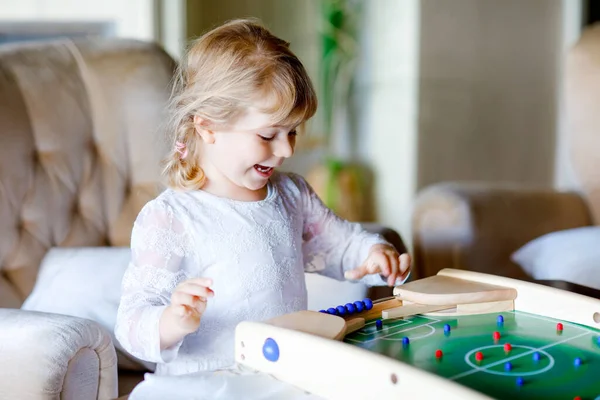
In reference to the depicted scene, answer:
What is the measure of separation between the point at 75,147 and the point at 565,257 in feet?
3.49

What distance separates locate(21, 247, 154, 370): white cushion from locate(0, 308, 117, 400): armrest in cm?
25

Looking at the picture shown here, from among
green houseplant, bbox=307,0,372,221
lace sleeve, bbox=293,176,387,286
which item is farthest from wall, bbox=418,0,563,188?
lace sleeve, bbox=293,176,387,286

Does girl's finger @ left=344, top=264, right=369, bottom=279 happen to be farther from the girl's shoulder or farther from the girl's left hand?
the girl's shoulder

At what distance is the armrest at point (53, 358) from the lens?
1.03 m

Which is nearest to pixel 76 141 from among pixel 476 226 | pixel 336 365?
pixel 476 226

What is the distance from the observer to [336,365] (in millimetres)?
812

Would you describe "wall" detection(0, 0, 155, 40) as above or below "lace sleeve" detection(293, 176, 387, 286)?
above

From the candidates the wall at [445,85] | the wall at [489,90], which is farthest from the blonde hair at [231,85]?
the wall at [489,90]

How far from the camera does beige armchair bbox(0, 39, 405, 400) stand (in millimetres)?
1546

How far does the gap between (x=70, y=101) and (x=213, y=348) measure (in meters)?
0.77

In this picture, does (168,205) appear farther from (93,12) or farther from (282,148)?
(93,12)

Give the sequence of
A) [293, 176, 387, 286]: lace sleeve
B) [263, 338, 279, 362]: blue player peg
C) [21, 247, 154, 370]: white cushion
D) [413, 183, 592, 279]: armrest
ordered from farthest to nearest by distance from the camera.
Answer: [413, 183, 592, 279]: armrest
[21, 247, 154, 370]: white cushion
[293, 176, 387, 286]: lace sleeve
[263, 338, 279, 362]: blue player peg

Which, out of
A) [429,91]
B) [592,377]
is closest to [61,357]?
[592,377]

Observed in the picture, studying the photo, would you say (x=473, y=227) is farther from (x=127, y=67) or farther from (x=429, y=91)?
(x=429, y=91)
